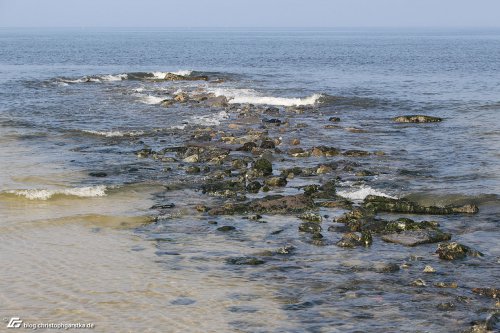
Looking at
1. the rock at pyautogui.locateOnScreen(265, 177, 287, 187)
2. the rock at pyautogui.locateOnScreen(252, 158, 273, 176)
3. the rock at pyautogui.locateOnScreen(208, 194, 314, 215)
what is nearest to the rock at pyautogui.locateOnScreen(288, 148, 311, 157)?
the rock at pyautogui.locateOnScreen(252, 158, 273, 176)

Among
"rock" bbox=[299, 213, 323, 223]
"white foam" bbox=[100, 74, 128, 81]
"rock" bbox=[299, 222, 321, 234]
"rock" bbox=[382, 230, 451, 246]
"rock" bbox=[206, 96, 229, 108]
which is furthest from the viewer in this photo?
"white foam" bbox=[100, 74, 128, 81]

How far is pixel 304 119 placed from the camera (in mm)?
32562

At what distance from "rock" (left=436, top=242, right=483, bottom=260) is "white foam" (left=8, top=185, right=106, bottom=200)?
897 centimetres

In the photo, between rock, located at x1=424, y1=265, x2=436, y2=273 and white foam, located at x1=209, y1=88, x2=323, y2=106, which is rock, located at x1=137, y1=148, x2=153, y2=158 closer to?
rock, located at x1=424, y1=265, x2=436, y2=273

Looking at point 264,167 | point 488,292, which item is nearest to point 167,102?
point 264,167

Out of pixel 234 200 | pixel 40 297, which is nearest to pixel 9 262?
pixel 40 297

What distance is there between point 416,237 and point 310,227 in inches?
86.6

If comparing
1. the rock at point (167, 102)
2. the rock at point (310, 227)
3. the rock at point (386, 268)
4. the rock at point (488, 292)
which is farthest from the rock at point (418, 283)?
the rock at point (167, 102)

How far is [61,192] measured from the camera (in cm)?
1803

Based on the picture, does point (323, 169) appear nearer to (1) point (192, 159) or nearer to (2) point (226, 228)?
(1) point (192, 159)
